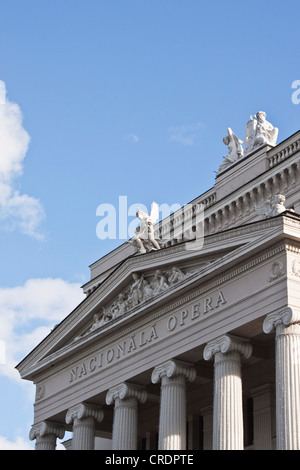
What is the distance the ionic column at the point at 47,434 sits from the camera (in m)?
40.5

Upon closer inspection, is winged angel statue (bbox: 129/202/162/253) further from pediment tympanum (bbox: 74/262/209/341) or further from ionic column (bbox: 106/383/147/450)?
ionic column (bbox: 106/383/147/450)

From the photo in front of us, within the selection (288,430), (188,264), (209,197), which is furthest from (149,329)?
(209,197)

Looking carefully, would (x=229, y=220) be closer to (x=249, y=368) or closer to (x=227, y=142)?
(x=227, y=142)

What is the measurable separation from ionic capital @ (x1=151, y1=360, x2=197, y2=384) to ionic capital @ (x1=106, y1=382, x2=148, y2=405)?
1968mm

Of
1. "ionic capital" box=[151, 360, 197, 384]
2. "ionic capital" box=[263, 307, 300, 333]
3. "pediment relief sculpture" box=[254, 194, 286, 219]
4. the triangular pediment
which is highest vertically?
"pediment relief sculpture" box=[254, 194, 286, 219]

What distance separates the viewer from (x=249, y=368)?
35719mm

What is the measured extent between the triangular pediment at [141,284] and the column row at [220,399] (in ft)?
7.74

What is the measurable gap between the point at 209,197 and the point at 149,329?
465 inches

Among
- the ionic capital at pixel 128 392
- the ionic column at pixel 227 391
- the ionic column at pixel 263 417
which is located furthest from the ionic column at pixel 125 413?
the ionic column at pixel 227 391

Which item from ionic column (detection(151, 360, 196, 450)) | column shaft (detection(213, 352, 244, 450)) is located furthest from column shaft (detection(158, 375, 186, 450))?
column shaft (detection(213, 352, 244, 450))

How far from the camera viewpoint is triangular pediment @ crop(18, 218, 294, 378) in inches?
1266

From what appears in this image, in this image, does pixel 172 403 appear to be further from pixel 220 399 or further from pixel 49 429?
pixel 49 429

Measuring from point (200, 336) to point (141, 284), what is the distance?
473cm

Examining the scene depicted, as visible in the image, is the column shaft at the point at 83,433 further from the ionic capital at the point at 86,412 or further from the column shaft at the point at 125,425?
the column shaft at the point at 125,425
